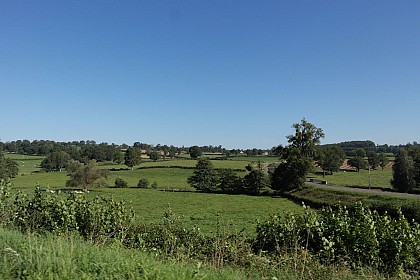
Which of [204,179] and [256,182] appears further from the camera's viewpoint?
[204,179]

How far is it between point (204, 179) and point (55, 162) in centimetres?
6236

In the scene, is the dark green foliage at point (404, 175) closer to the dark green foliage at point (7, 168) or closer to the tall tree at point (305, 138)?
the tall tree at point (305, 138)

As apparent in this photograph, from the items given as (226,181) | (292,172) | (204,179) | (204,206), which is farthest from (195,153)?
(204,206)

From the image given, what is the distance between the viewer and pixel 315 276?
20.3 ft

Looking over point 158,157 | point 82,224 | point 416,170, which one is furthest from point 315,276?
point 158,157

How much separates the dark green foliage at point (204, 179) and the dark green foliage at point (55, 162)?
56.1 metres

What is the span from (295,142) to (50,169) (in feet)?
289

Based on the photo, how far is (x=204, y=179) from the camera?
8612cm

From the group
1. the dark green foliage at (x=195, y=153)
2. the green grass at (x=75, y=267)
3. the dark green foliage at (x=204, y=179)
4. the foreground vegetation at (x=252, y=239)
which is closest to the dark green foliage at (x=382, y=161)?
the dark green foliage at (x=204, y=179)

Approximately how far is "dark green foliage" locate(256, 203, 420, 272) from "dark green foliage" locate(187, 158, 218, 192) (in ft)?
245

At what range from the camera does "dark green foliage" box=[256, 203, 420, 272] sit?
888 centimetres

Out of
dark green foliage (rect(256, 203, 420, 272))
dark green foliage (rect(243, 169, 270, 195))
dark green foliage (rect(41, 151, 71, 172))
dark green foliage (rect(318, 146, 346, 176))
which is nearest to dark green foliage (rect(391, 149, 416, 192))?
dark green foliage (rect(243, 169, 270, 195))

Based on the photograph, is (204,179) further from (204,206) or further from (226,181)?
(204,206)

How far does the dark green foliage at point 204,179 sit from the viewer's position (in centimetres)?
8562
